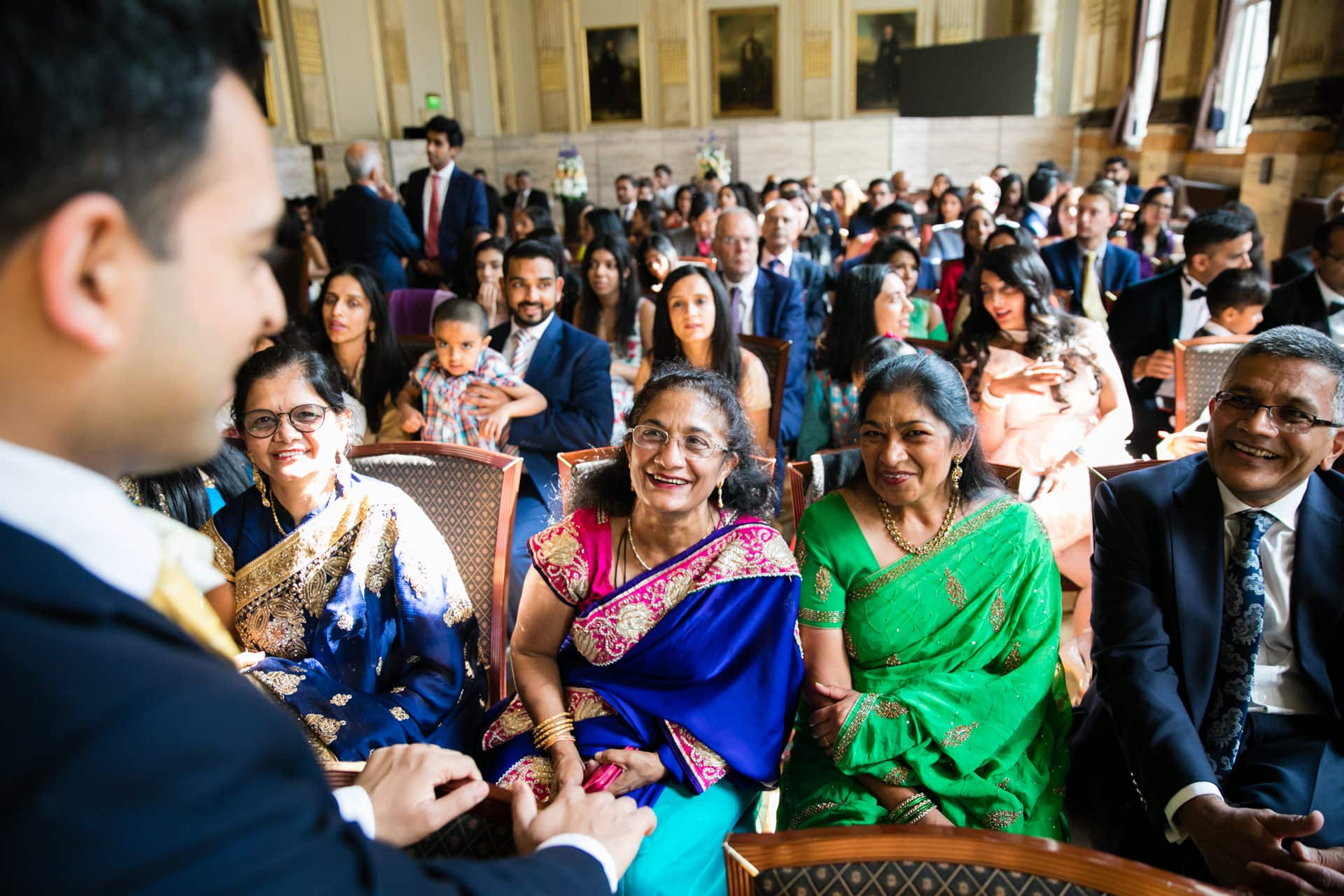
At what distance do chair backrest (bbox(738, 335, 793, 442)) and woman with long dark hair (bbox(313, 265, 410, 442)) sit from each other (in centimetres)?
139

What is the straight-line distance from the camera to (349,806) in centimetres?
89

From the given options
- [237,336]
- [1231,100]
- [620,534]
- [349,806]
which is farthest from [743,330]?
[1231,100]

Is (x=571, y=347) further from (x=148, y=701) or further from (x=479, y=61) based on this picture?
(x=479, y=61)

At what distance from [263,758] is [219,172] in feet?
1.03

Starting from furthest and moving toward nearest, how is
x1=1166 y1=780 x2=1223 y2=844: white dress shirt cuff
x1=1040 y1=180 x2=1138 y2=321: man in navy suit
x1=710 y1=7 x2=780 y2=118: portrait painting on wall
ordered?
x1=710 y1=7 x2=780 y2=118: portrait painting on wall
x1=1040 y1=180 x2=1138 y2=321: man in navy suit
x1=1166 y1=780 x2=1223 y2=844: white dress shirt cuff

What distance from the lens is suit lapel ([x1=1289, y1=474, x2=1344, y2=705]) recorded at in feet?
5.07

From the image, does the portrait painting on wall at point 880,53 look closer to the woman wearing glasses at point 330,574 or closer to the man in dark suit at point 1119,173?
A: the man in dark suit at point 1119,173

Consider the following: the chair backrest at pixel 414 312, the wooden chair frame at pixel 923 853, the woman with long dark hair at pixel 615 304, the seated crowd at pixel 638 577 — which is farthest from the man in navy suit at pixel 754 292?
the wooden chair frame at pixel 923 853

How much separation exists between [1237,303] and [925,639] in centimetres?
252

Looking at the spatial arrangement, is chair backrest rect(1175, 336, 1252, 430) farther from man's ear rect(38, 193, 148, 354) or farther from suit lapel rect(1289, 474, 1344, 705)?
man's ear rect(38, 193, 148, 354)

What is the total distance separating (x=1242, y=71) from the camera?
9.67 meters

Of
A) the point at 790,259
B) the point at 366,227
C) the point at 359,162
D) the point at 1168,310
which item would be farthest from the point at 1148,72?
the point at 366,227

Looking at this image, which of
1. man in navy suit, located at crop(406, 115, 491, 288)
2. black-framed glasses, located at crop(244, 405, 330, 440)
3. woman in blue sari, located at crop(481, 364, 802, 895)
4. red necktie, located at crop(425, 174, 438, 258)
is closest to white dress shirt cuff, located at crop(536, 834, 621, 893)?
woman in blue sari, located at crop(481, 364, 802, 895)

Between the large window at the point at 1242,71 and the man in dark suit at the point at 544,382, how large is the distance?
8.88 metres
